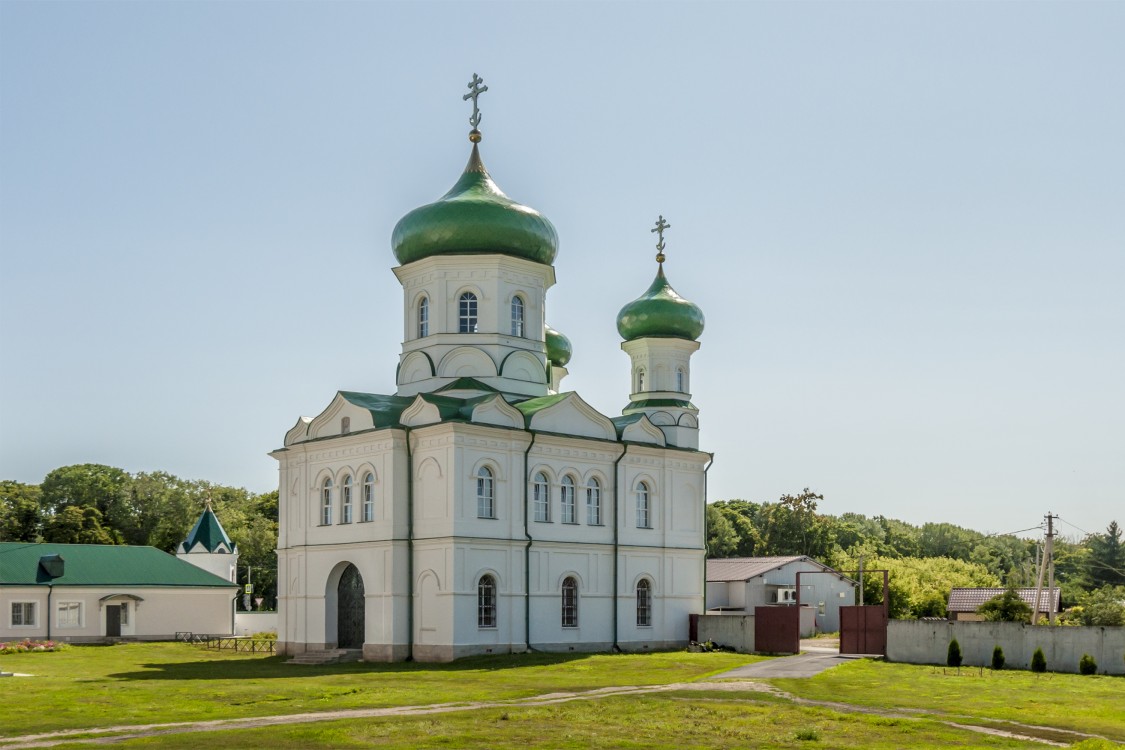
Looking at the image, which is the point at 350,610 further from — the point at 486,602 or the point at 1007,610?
the point at 1007,610

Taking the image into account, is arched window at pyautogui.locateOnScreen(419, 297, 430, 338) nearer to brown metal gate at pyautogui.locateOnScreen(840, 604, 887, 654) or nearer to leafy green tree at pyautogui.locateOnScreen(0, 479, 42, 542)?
brown metal gate at pyautogui.locateOnScreen(840, 604, 887, 654)

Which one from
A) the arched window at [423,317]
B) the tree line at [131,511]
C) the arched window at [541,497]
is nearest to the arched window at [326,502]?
the arched window at [423,317]

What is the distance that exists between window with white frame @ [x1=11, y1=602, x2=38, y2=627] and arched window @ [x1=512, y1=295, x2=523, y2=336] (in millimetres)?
20454

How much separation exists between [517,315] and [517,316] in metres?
0.03

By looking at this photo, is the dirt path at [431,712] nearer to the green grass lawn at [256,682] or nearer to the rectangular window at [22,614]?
the green grass lawn at [256,682]

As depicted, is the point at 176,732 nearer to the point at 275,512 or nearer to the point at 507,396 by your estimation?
the point at 507,396

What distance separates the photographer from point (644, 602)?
3822 cm

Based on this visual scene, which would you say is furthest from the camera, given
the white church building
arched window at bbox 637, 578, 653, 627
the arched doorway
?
arched window at bbox 637, 578, 653, 627

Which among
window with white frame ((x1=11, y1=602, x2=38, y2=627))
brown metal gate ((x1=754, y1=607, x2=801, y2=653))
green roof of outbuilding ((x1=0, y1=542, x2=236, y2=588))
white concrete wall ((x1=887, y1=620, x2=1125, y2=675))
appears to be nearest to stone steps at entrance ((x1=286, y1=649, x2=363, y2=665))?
brown metal gate ((x1=754, y1=607, x2=801, y2=653))

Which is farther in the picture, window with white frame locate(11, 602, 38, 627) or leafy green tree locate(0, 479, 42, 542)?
leafy green tree locate(0, 479, 42, 542)

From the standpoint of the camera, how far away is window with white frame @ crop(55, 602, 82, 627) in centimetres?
4456

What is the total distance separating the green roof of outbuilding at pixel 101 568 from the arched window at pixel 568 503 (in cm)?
1881

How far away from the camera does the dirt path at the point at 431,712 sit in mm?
17109

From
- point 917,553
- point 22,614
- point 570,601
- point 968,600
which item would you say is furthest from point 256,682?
point 917,553
